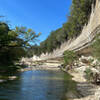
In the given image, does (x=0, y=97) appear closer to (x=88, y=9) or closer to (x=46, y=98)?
(x=46, y=98)

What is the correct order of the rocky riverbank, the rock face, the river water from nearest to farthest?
the rocky riverbank, the river water, the rock face

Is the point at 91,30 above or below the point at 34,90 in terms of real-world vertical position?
above

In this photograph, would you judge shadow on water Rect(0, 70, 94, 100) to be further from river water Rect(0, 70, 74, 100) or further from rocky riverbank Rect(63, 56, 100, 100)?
rocky riverbank Rect(63, 56, 100, 100)

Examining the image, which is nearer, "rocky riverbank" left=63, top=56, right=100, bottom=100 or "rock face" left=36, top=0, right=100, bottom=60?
"rocky riverbank" left=63, top=56, right=100, bottom=100

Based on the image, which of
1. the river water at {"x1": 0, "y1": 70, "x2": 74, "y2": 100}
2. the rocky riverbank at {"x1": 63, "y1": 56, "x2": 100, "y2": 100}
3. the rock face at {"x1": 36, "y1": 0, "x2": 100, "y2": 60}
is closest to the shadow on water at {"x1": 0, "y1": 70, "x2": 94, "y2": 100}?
the river water at {"x1": 0, "y1": 70, "x2": 74, "y2": 100}

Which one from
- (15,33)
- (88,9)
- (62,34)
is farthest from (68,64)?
(62,34)

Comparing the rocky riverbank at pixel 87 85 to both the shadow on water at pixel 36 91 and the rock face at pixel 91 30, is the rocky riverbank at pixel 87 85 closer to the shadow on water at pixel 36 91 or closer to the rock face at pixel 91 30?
the shadow on water at pixel 36 91

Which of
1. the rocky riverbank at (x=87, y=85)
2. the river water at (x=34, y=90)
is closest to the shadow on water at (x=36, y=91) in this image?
the river water at (x=34, y=90)

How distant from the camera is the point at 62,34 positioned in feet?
211

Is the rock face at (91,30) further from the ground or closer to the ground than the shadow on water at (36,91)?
further from the ground

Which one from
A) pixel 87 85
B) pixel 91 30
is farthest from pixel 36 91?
pixel 91 30

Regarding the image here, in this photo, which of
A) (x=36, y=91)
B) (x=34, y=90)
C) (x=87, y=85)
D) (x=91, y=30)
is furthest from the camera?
(x=91, y=30)

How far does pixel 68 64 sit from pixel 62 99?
2208 centimetres

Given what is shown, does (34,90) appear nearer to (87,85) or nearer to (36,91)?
(36,91)
